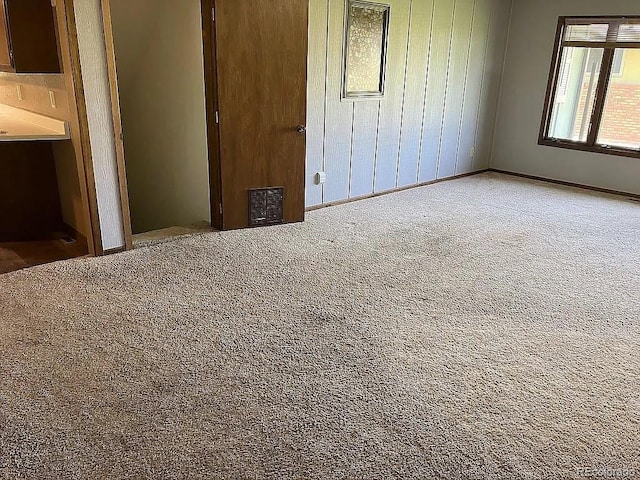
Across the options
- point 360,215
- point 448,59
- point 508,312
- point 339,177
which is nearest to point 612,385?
point 508,312

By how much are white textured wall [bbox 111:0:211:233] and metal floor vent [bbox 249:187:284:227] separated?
404mm

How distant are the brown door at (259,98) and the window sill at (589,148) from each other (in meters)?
3.72

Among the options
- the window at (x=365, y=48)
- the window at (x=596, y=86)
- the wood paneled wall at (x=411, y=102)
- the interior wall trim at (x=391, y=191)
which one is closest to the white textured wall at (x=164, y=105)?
the wood paneled wall at (x=411, y=102)

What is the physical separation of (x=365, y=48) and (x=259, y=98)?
1478 millimetres

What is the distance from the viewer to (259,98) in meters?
4.08

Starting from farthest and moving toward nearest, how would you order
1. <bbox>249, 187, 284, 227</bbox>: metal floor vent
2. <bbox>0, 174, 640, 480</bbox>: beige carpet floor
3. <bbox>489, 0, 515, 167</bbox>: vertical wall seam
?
<bbox>489, 0, 515, 167</bbox>: vertical wall seam → <bbox>249, 187, 284, 227</bbox>: metal floor vent → <bbox>0, 174, 640, 480</bbox>: beige carpet floor

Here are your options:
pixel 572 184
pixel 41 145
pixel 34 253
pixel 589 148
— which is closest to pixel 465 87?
pixel 589 148

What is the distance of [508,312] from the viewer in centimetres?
310

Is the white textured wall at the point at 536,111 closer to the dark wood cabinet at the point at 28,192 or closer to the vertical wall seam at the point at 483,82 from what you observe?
the vertical wall seam at the point at 483,82

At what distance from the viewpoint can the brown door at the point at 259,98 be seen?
12.7 feet

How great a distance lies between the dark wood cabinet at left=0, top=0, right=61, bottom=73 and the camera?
3.37m

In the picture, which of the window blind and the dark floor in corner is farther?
the window blind

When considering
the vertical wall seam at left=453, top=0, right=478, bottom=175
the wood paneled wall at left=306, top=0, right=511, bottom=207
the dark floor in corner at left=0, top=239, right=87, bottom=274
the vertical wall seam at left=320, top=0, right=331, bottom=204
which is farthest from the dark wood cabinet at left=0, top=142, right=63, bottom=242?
the vertical wall seam at left=453, top=0, right=478, bottom=175

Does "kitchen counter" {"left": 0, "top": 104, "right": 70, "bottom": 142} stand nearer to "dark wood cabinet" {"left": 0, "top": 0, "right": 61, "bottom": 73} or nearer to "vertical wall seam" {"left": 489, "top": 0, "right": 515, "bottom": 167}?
"dark wood cabinet" {"left": 0, "top": 0, "right": 61, "bottom": 73}
